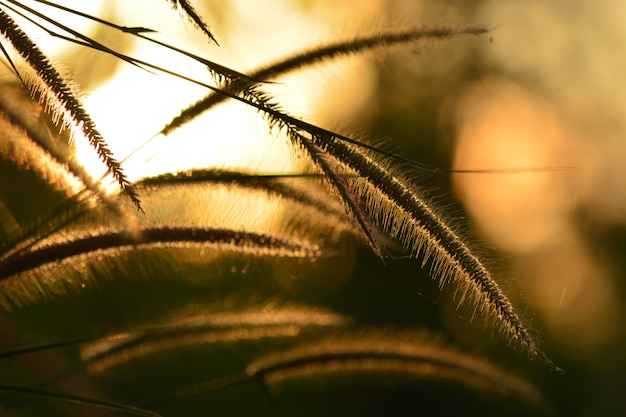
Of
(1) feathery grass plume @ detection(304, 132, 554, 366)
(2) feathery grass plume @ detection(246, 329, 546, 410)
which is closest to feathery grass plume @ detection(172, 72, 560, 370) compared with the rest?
(1) feathery grass plume @ detection(304, 132, 554, 366)

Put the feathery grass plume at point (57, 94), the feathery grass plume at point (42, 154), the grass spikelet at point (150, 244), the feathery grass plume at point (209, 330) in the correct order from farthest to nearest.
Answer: the feathery grass plume at point (209, 330)
the feathery grass plume at point (42, 154)
the grass spikelet at point (150, 244)
the feathery grass plume at point (57, 94)

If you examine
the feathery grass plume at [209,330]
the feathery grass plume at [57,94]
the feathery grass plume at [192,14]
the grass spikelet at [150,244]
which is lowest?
the feathery grass plume at [209,330]

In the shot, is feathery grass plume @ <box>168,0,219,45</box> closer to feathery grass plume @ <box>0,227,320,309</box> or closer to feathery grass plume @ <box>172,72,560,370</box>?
feathery grass plume @ <box>172,72,560,370</box>

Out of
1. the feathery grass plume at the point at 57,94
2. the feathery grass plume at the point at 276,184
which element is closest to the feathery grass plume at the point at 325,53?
the feathery grass plume at the point at 276,184

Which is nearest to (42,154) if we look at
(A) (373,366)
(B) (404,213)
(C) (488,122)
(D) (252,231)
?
(D) (252,231)

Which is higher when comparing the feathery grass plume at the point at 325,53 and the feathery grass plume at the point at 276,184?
the feathery grass plume at the point at 325,53

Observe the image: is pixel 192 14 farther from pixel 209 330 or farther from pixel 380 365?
pixel 380 365

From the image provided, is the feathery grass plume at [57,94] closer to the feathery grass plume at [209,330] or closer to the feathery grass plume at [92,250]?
the feathery grass plume at [92,250]
